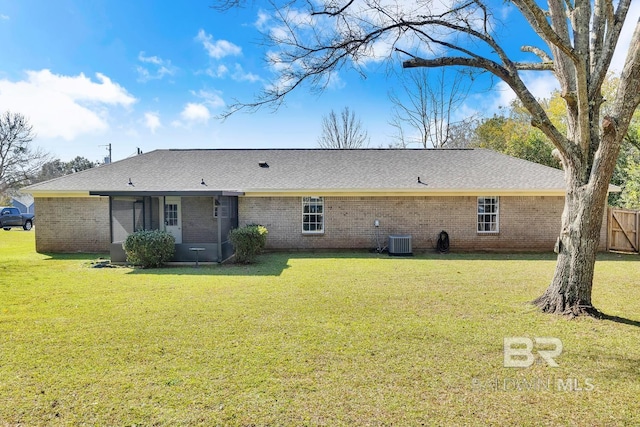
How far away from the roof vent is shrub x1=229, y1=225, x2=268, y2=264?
4898 mm

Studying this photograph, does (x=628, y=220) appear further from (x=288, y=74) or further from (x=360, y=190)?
(x=288, y=74)

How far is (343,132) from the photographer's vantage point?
33.9 metres

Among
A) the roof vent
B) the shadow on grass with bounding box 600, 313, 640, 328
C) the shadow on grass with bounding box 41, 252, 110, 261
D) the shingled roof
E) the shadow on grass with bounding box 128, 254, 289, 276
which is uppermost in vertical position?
the shingled roof

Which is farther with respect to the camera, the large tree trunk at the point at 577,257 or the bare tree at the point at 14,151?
the bare tree at the point at 14,151

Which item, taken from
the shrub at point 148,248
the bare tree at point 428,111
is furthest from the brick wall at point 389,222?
the bare tree at point 428,111

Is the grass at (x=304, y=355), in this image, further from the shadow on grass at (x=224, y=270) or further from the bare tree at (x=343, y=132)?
the bare tree at (x=343, y=132)

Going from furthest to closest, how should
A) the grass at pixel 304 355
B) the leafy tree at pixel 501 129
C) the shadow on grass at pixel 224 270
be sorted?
the leafy tree at pixel 501 129, the shadow on grass at pixel 224 270, the grass at pixel 304 355

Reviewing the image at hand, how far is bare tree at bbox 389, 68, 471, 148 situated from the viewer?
29.4 meters

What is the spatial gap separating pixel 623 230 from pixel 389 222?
9019 mm

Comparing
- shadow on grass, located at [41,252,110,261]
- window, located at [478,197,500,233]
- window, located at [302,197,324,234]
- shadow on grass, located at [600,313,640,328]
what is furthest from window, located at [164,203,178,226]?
shadow on grass, located at [600,313,640,328]

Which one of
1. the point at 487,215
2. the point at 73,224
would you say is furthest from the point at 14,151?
the point at 487,215

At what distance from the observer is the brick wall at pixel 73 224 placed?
14227 millimetres

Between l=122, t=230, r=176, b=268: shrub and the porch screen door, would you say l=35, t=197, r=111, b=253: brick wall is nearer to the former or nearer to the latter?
the porch screen door

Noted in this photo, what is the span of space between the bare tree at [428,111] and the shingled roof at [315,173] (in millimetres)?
13118
